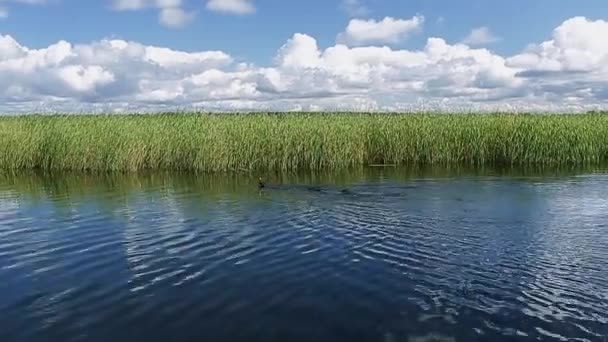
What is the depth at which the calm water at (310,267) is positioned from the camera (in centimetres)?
607

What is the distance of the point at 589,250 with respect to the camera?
856 cm

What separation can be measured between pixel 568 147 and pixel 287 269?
59.1 ft

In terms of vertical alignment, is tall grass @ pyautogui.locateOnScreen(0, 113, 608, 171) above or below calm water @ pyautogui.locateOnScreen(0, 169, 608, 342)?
above

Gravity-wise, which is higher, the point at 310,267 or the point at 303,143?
the point at 303,143

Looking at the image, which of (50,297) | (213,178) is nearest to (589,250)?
(50,297)

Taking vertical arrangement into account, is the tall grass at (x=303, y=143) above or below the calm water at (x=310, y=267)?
above

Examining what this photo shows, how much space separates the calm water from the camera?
607cm

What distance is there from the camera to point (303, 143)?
22.2 metres

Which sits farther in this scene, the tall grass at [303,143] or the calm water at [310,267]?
the tall grass at [303,143]

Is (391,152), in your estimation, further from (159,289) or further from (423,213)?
(159,289)

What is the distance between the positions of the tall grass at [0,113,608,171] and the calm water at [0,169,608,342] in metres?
7.39

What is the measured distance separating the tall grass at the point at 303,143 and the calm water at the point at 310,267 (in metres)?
7.39

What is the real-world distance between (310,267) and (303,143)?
14252 millimetres

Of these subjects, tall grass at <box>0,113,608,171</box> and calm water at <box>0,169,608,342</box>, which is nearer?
calm water at <box>0,169,608,342</box>
